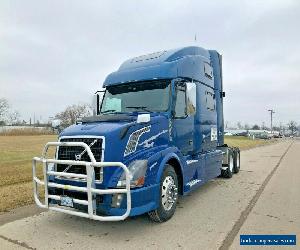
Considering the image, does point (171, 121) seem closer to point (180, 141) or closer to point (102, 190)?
point (180, 141)

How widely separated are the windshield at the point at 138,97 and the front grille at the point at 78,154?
1.47 meters

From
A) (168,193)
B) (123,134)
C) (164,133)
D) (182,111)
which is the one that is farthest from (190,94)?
(168,193)

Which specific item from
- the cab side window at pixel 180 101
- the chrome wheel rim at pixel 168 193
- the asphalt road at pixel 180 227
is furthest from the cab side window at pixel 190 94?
the asphalt road at pixel 180 227

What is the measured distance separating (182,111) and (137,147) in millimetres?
1536

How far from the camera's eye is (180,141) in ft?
23.0

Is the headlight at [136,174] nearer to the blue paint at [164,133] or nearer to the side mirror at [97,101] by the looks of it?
the blue paint at [164,133]

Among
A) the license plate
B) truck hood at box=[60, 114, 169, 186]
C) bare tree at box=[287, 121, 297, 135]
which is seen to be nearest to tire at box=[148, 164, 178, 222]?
truck hood at box=[60, 114, 169, 186]

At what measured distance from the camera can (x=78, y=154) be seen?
5.61 meters

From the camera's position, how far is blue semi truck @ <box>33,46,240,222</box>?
5.27m

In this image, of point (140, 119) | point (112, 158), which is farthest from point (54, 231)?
point (140, 119)

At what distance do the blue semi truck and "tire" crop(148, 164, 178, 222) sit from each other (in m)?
0.02

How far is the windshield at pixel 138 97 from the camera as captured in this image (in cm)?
671

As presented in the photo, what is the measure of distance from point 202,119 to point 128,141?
10.1ft

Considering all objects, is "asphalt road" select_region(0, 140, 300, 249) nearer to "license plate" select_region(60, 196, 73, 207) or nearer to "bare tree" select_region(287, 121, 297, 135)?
"license plate" select_region(60, 196, 73, 207)
